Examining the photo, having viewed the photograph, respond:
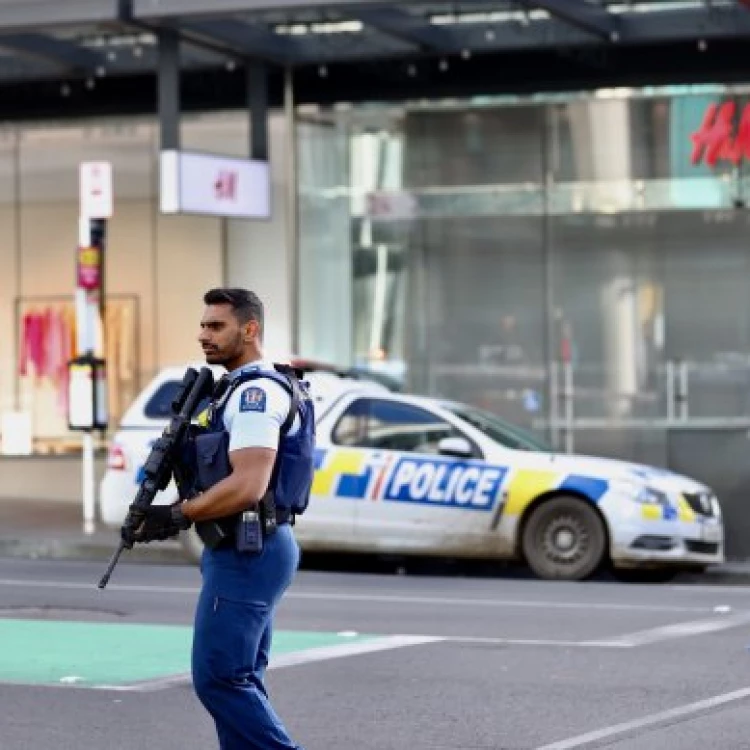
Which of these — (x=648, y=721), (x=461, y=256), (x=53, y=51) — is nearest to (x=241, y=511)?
(x=648, y=721)

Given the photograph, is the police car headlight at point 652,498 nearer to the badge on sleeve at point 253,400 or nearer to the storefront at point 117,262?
the storefront at point 117,262

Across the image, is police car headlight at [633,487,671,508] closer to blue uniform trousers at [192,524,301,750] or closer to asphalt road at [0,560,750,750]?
asphalt road at [0,560,750,750]

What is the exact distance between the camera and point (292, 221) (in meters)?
24.6

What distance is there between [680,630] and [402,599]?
2.74 m

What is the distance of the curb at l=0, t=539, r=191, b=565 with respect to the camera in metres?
20.0

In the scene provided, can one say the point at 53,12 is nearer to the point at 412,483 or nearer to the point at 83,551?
the point at 83,551

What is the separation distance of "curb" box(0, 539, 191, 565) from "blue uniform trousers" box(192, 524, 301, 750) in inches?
491

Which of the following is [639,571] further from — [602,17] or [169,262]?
[169,262]

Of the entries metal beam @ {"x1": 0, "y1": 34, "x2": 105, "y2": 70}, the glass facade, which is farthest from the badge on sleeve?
the glass facade

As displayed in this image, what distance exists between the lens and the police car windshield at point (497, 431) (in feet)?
59.4

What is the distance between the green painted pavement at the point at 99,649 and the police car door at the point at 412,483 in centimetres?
452

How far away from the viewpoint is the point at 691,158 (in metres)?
23.2

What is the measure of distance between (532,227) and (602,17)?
283cm

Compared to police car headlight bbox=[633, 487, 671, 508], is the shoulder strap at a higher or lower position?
higher
